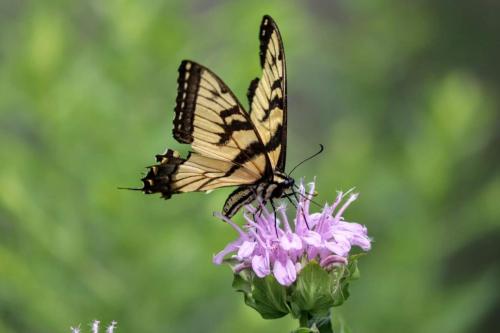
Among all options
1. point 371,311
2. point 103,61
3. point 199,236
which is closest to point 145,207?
point 199,236

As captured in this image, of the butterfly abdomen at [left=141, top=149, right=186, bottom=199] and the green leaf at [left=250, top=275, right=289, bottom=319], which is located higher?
the butterfly abdomen at [left=141, top=149, right=186, bottom=199]

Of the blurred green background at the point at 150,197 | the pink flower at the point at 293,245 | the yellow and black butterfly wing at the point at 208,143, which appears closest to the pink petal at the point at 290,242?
the pink flower at the point at 293,245

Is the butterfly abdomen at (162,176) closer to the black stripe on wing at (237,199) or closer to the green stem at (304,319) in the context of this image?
the black stripe on wing at (237,199)

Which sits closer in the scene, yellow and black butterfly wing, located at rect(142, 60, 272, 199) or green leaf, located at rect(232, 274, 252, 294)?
green leaf, located at rect(232, 274, 252, 294)

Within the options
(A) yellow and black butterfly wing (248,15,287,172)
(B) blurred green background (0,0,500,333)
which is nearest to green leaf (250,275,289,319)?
(A) yellow and black butterfly wing (248,15,287,172)

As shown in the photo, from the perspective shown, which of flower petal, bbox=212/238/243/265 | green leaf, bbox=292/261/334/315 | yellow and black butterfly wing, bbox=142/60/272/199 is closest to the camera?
green leaf, bbox=292/261/334/315

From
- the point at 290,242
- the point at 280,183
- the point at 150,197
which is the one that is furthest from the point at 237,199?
the point at 150,197

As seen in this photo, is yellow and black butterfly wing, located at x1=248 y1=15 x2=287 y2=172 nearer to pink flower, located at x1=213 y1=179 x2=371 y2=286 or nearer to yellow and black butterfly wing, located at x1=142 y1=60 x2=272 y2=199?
yellow and black butterfly wing, located at x1=142 y1=60 x2=272 y2=199

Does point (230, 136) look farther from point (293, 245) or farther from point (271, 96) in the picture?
point (293, 245)
